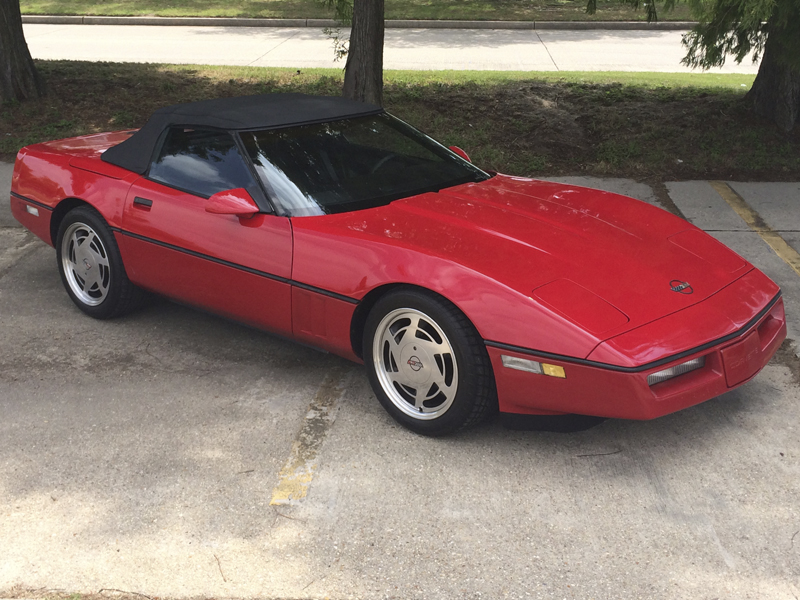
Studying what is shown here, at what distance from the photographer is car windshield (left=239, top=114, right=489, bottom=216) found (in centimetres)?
420

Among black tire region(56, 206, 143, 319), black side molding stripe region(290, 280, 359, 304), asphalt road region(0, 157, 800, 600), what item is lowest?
asphalt road region(0, 157, 800, 600)

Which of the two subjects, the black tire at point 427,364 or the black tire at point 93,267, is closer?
the black tire at point 427,364

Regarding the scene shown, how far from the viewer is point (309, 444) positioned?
3.78m

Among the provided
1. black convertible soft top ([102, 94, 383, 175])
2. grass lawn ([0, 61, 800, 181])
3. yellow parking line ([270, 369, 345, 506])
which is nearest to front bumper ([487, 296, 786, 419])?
yellow parking line ([270, 369, 345, 506])

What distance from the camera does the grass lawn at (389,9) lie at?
19000mm

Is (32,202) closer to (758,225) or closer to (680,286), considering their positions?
(680,286)

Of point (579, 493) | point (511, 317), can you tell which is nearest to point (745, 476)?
point (579, 493)

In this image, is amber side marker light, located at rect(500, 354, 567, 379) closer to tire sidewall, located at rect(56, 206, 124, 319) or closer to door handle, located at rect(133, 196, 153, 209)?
door handle, located at rect(133, 196, 153, 209)

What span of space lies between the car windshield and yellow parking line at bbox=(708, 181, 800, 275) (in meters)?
2.59

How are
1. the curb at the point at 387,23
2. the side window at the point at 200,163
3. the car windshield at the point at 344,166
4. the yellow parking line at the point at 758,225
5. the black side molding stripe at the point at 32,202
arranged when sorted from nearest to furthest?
the car windshield at the point at 344,166, the side window at the point at 200,163, the black side molding stripe at the point at 32,202, the yellow parking line at the point at 758,225, the curb at the point at 387,23

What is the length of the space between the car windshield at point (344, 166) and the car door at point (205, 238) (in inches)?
4.7

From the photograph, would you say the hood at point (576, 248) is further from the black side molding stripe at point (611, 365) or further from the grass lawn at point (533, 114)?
the grass lawn at point (533, 114)

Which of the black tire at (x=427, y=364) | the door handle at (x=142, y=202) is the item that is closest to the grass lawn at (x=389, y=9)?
the door handle at (x=142, y=202)

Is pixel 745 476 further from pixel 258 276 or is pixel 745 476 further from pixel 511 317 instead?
pixel 258 276
